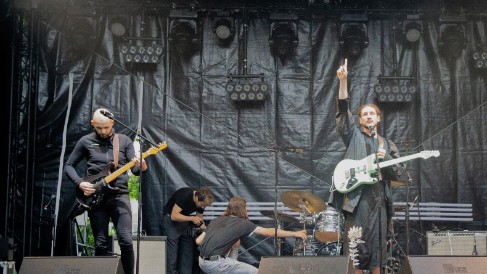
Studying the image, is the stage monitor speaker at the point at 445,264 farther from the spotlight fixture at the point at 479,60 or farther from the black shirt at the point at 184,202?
the spotlight fixture at the point at 479,60

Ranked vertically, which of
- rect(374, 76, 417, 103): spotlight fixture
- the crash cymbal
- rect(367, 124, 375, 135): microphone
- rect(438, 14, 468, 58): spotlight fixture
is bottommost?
the crash cymbal

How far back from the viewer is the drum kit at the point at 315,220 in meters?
9.99

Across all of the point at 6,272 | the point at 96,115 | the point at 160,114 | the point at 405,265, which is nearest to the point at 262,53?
the point at 160,114

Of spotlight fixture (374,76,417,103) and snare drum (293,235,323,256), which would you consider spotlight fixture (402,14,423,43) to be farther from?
snare drum (293,235,323,256)

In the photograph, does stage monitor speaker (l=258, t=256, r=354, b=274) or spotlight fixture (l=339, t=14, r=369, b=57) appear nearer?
stage monitor speaker (l=258, t=256, r=354, b=274)

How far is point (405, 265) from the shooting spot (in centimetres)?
638

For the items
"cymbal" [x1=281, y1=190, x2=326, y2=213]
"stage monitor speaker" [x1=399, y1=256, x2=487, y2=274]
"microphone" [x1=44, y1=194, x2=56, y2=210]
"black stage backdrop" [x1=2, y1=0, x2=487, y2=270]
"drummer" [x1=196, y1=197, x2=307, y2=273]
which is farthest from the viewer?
"black stage backdrop" [x1=2, y1=0, x2=487, y2=270]

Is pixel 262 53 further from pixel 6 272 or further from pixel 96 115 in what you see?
pixel 6 272

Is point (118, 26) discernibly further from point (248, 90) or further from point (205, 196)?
point (205, 196)

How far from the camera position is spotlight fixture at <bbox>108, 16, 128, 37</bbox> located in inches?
444

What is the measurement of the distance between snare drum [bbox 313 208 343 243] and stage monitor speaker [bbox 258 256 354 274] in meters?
3.64

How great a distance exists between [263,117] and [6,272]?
440 centimetres

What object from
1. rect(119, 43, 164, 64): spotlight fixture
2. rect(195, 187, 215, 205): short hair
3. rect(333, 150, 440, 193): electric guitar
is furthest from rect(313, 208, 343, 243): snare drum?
rect(119, 43, 164, 64): spotlight fixture

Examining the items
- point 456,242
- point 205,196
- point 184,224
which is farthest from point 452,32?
point 184,224
